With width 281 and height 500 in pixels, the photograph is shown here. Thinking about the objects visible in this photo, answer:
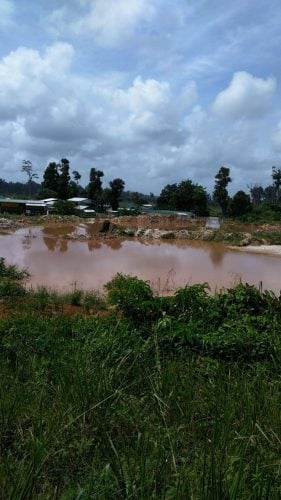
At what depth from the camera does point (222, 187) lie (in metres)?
70.4

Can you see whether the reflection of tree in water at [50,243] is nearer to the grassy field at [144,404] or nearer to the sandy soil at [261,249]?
the sandy soil at [261,249]

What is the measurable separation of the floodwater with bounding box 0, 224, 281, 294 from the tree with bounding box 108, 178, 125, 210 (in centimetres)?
4453

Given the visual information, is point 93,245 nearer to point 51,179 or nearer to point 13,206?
point 13,206

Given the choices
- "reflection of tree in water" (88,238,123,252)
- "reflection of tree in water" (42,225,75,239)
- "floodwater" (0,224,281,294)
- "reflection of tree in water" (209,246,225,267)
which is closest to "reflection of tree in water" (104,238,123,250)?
"reflection of tree in water" (88,238,123,252)

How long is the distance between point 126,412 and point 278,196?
85.2m

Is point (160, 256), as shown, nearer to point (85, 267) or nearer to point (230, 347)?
point (85, 267)

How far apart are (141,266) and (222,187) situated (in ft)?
172

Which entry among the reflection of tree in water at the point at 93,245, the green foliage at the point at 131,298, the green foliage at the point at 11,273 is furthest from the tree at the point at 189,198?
the green foliage at the point at 131,298

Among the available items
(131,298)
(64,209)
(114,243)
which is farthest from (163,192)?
(131,298)

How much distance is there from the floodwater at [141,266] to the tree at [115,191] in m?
44.5

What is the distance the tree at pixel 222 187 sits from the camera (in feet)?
228

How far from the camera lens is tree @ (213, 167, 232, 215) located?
69400 mm

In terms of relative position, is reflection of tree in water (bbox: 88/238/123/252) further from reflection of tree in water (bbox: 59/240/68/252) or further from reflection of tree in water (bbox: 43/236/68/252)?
reflection of tree in water (bbox: 43/236/68/252)

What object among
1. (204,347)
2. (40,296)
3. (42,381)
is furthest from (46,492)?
(40,296)
